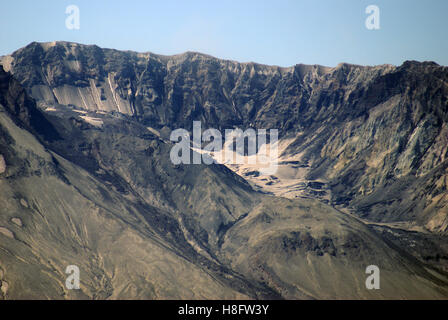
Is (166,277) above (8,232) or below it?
below

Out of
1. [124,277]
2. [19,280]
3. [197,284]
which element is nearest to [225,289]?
[197,284]

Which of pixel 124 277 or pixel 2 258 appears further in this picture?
pixel 124 277
